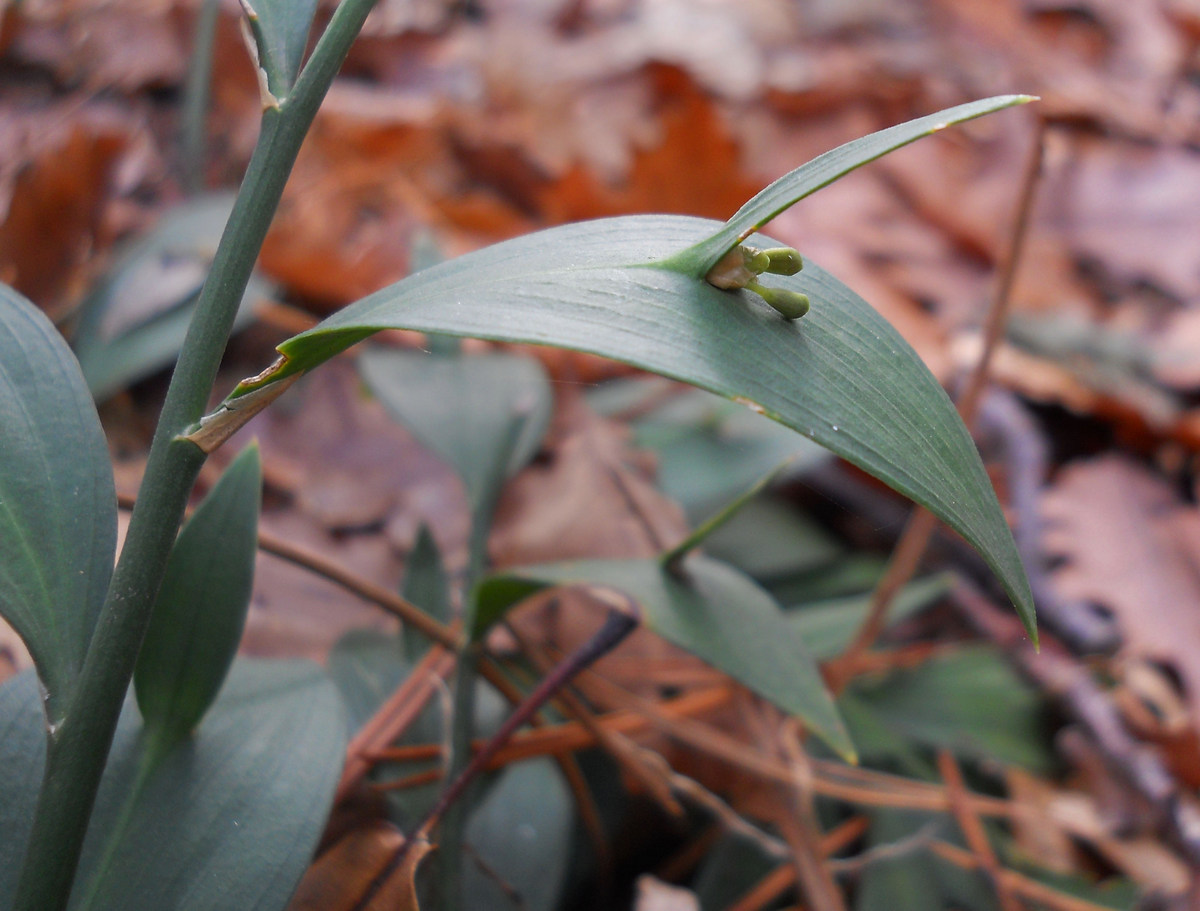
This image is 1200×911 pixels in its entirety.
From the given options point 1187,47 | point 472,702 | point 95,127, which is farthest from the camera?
point 1187,47

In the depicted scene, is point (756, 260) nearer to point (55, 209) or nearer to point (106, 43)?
point (55, 209)

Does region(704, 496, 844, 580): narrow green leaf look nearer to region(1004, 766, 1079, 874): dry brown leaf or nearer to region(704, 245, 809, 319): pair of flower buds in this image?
region(1004, 766, 1079, 874): dry brown leaf

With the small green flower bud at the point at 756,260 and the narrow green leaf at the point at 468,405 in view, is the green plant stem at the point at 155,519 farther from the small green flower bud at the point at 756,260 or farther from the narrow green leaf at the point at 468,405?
the narrow green leaf at the point at 468,405

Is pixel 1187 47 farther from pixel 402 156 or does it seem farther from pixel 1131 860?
pixel 1131 860

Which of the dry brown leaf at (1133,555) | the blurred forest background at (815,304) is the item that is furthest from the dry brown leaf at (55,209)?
the dry brown leaf at (1133,555)

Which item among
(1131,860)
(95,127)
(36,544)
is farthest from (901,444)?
(95,127)

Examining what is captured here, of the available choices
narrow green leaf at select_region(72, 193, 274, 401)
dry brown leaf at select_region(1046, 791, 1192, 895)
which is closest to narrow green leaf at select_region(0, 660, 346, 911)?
narrow green leaf at select_region(72, 193, 274, 401)
